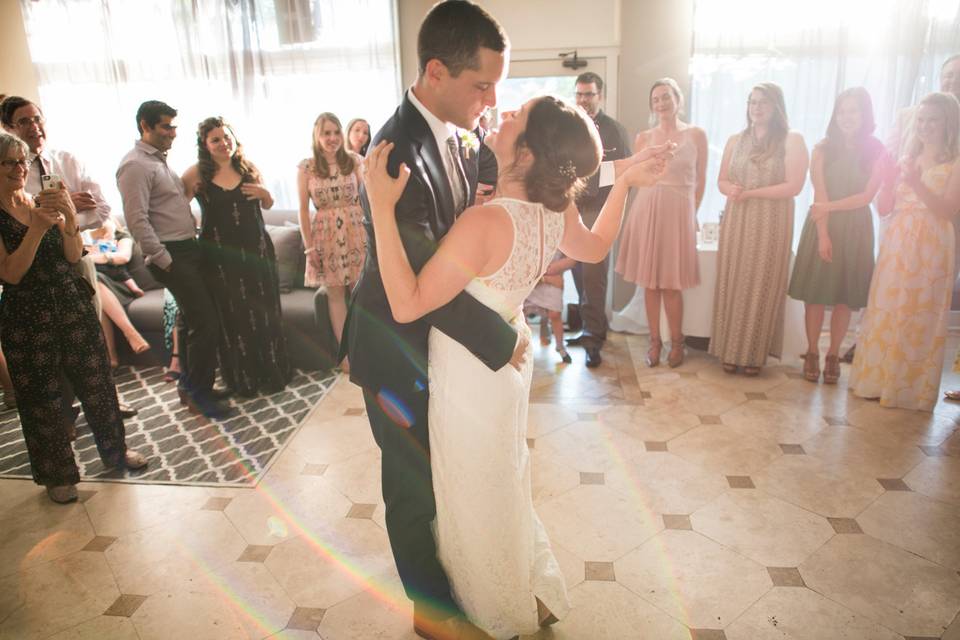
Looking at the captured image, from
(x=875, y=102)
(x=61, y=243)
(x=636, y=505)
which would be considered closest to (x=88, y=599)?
(x=61, y=243)

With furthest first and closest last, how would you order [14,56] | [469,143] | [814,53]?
[14,56] → [814,53] → [469,143]

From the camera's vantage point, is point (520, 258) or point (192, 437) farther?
point (192, 437)

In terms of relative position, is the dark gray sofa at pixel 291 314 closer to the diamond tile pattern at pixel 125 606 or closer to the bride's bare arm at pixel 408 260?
the diamond tile pattern at pixel 125 606

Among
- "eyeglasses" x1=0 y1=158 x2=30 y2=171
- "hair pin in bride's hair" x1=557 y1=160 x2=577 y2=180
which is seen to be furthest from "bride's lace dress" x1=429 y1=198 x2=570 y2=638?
"eyeglasses" x1=0 y1=158 x2=30 y2=171

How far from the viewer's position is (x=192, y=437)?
3316mm

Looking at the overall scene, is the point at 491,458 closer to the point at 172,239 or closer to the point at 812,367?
the point at 172,239

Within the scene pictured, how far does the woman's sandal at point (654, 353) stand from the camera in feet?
13.5

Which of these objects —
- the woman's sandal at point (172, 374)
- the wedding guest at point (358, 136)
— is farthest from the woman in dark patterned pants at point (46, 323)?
the wedding guest at point (358, 136)

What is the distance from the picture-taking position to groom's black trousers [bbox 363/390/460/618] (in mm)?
1635

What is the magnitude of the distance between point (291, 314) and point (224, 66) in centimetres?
270

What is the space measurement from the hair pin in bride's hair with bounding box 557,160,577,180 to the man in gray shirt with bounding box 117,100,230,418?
254 cm

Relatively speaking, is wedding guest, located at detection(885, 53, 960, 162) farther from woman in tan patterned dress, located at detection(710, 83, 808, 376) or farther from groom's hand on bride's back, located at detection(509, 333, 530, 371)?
groom's hand on bride's back, located at detection(509, 333, 530, 371)

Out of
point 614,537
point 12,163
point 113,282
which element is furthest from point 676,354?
point 113,282

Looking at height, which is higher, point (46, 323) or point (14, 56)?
point (14, 56)
